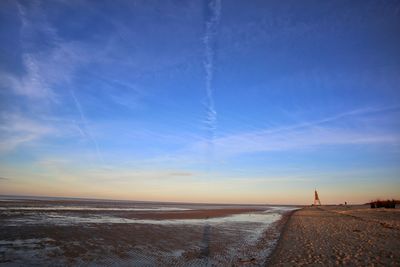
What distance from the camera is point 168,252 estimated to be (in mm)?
13969

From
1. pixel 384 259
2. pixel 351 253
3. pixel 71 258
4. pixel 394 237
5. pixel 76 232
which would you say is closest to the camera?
pixel 384 259

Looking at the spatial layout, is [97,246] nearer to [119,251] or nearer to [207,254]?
[119,251]

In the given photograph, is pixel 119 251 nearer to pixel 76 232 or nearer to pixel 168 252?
pixel 168 252

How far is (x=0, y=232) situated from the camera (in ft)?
54.6

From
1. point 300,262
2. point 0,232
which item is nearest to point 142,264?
point 300,262

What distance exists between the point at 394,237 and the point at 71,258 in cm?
1577

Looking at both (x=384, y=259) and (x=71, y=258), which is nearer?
(x=384, y=259)

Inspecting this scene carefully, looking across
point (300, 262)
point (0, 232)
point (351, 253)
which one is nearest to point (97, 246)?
point (0, 232)

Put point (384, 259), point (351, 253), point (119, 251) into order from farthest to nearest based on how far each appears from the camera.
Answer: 1. point (119, 251)
2. point (351, 253)
3. point (384, 259)

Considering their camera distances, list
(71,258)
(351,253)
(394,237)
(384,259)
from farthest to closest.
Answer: (394,237)
(351,253)
(71,258)
(384,259)

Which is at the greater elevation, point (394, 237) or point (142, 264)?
point (394, 237)

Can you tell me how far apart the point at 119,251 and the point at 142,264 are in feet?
8.46

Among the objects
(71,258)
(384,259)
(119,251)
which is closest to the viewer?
(384,259)

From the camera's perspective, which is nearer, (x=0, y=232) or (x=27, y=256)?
(x=27, y=256)
